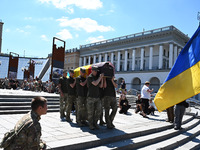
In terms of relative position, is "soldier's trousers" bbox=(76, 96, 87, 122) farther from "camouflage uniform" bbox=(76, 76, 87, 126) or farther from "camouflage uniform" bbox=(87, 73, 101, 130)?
"camouflage uniform" bbox=(87, 73, 101, 130)

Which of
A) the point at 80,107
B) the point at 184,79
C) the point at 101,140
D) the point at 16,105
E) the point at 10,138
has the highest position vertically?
the point at 184,79

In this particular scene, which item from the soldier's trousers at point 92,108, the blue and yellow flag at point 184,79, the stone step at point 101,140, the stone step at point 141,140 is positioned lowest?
the stone step at point 141,140

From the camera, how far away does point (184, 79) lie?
5789mm

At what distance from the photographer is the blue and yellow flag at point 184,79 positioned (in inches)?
218

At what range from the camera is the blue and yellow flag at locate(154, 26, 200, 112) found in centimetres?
553

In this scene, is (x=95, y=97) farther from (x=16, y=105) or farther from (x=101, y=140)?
(x=16, y=105)

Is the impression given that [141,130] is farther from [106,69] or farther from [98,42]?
Result: [98,42]

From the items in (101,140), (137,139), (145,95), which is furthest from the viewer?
(145,95)

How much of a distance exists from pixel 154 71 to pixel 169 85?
108 feet

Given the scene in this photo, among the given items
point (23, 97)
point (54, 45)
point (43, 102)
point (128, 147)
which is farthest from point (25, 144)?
point (54, 45)

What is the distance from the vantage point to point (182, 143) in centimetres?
617

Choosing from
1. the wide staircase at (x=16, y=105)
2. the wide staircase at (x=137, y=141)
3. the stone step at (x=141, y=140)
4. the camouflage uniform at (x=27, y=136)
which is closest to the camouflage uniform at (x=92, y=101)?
the wide staircase at (x=137, y=141)

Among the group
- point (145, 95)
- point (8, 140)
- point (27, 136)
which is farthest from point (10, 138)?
point (145, 95)

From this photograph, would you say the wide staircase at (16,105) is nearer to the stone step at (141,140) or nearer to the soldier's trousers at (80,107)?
the soldier's trousers at (80,107)
